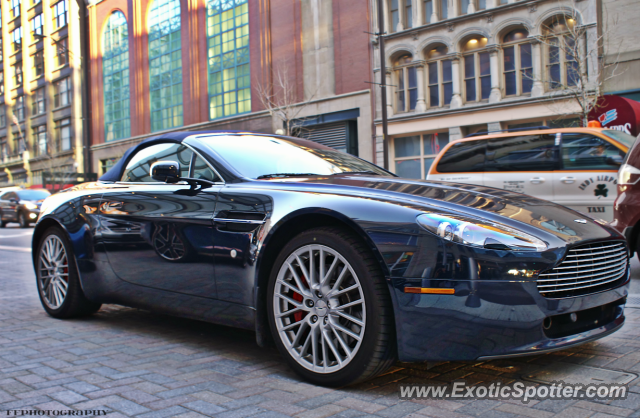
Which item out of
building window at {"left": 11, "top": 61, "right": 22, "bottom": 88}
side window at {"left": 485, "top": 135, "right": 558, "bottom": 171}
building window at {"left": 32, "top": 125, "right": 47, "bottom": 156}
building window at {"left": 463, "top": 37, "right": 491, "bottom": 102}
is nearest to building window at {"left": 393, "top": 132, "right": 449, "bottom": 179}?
building window at {"left": 463, "top": 37, "right": 491, "bottom": 102}

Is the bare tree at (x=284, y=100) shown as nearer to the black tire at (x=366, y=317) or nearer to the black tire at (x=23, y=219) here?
the black tire at (x=23, y=219)

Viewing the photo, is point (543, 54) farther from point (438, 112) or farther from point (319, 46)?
point (319, 46)

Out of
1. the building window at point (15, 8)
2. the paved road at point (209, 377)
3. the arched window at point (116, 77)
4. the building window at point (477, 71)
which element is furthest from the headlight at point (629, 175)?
the building window at point (15, 8)

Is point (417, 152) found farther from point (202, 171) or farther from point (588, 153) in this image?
point (202, 171)

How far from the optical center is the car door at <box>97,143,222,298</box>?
11.1 ft

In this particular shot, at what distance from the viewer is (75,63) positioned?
158 ft

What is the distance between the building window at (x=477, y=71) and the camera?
78.8ft

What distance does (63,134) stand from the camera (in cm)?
5094

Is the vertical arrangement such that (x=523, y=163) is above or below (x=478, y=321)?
above

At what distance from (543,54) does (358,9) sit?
9635 millimetres

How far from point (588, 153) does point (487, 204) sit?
21.3 ft

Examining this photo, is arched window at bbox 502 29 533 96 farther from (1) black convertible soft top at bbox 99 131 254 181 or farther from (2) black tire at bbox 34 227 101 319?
(2) black tire at bbox 34 227 101 319

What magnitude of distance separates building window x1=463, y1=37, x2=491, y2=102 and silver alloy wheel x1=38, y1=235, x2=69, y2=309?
2181cm

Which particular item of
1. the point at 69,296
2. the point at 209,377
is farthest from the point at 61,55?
the point at 209,377
